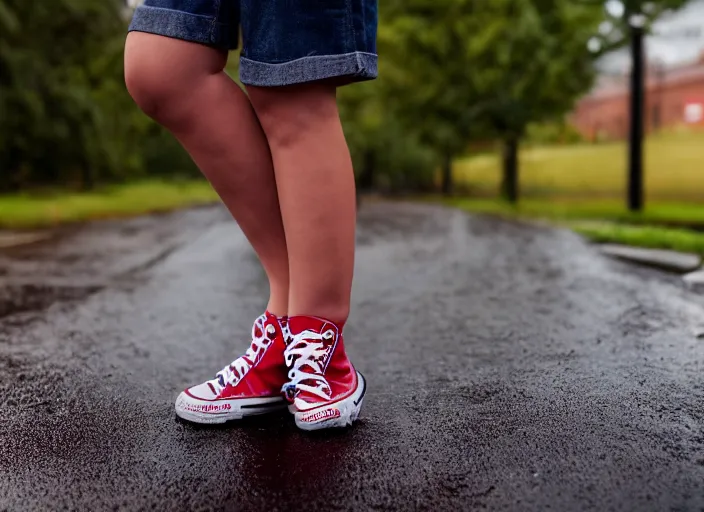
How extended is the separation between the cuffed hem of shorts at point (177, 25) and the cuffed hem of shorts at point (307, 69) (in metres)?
0.13

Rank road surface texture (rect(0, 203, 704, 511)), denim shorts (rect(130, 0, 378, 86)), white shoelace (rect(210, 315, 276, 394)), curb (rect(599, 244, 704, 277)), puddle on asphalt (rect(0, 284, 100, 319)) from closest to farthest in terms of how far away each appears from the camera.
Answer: road surface texture (rect(0, 203, 704, 511)) → denim shorts (rect(130, 0, 378, 86)) → white shoelace (rect(210, 315, 276, 394)) → puddle on asphalt (rect(0, 284, 100, 319)) → curb (rect(599, 244, 704, 277))

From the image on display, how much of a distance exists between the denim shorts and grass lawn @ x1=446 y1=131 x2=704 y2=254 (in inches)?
188

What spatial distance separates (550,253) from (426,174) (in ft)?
69.5

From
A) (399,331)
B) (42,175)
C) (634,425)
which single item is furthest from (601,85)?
(634,425)

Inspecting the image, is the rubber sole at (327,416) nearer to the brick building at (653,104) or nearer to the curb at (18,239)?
the curb at (18,239)

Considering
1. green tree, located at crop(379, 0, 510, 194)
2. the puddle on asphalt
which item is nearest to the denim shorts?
the puddle on asphalt

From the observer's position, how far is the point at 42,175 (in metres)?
17.8

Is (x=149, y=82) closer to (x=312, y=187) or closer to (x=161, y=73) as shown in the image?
(x=161, y=73)

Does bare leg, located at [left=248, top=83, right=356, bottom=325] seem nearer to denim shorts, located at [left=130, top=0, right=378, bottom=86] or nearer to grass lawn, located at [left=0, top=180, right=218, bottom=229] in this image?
denim shorts, located at [left=130, top=0, right=378, bottom=86]

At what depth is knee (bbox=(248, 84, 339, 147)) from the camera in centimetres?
175

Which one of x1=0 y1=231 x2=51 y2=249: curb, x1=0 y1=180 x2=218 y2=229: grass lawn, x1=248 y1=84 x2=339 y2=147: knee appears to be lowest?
x1=0 y1=180 x2=218 y2=229: grass lawn

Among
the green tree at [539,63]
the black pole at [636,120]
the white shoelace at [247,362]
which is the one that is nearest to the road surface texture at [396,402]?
the white shoelace at [247,362]

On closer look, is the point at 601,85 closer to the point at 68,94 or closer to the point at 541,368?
the point at 68,94

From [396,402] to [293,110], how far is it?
866 mm
